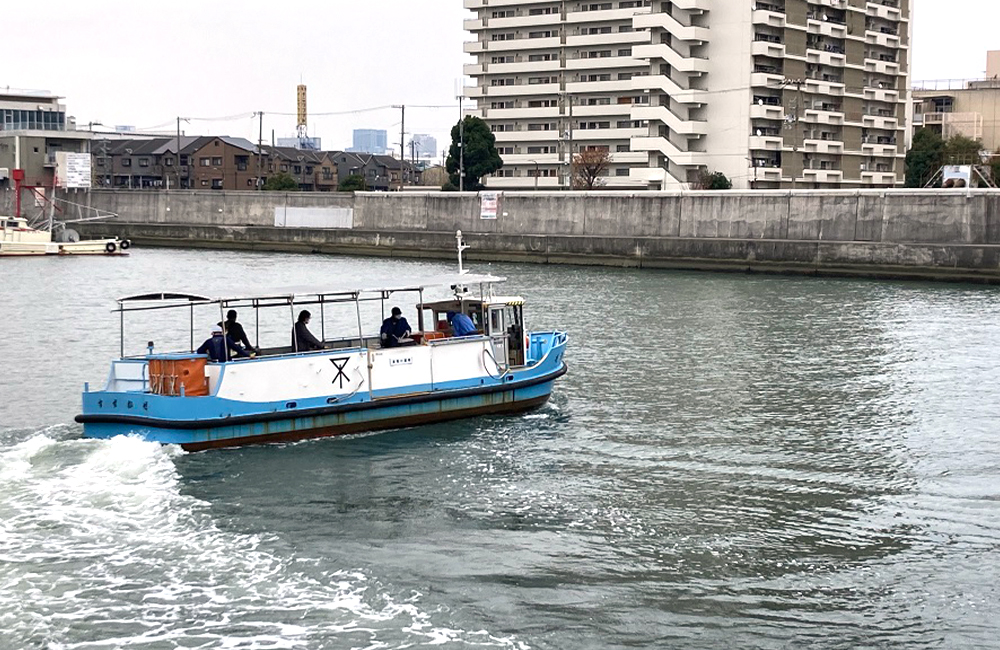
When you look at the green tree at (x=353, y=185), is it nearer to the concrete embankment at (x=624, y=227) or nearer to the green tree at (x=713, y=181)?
the concrete embankment at (x=624, y=227)

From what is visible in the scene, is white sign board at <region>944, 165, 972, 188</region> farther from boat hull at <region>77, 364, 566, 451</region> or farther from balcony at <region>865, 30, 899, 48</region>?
boat hull at <region>77, 364, 566, 451</region>

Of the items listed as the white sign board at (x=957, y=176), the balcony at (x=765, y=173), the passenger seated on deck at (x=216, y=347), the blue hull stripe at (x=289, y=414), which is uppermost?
the balcony at (x=765, y=173)

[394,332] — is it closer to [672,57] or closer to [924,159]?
[672,57]

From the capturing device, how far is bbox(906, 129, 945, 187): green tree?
94562mm

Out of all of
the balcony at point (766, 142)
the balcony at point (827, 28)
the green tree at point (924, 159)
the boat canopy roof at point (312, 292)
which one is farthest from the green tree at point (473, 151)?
the boat canopy roof at point (312, 292)

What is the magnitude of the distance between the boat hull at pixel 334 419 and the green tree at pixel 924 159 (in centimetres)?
7782

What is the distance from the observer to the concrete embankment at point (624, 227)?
55.9 m

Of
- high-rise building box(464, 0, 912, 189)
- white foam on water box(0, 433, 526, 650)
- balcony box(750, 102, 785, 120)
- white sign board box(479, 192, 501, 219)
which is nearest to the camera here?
white foam on water box(0, 433, 526, 650)

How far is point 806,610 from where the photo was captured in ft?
43.4

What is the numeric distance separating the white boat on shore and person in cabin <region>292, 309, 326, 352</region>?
54239 mm

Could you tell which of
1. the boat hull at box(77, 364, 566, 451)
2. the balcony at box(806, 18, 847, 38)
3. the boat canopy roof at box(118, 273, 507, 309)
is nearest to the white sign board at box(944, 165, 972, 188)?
the balcony at box(806, 18, 847, 38)

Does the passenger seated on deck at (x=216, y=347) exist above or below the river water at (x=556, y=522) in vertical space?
above

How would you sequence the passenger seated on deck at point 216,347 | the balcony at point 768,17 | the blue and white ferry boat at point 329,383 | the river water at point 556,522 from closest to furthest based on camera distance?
the river water at point 556,522 → the blue and white ferry boat at point 329,383 → the passenger seated on deck at point 216,347 → the balcony at point 768,17

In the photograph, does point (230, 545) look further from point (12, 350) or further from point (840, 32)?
point (840, 32)
